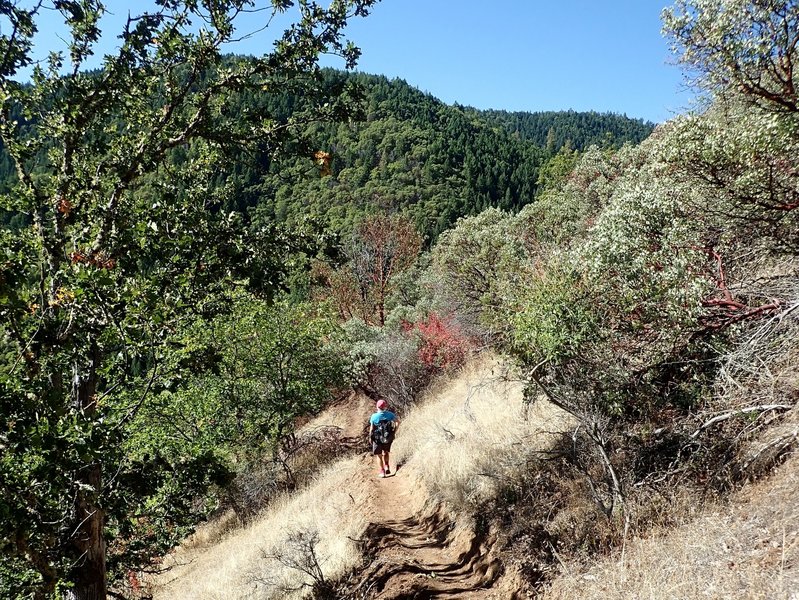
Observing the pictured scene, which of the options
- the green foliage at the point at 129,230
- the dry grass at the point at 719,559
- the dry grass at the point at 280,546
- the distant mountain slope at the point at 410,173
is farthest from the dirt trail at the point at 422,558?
the distant mountain slope at the point at 410,173

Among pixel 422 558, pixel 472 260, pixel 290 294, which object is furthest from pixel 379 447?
pixel 472 260

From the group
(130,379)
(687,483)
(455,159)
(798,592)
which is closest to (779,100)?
(687,483)

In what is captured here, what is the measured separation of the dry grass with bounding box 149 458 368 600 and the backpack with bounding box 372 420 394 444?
1.19 m

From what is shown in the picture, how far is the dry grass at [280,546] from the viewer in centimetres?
834

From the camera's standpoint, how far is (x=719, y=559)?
4.62 meters

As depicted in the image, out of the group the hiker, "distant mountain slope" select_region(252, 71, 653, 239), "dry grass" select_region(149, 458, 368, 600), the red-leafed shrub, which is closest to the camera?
"dry grass" select_region(149, 458, 368, 600)

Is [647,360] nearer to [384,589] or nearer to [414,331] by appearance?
[384,589]

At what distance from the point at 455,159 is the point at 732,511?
102 meters

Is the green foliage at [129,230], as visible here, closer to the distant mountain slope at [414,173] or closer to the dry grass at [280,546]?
the dry grass at [280,546]

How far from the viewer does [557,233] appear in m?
19.2

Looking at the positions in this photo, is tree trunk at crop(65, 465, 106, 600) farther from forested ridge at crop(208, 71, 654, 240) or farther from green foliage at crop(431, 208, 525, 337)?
forested ridge at crop(208, 71, 654, 240)

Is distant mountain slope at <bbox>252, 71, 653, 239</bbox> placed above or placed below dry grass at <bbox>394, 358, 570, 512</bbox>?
above

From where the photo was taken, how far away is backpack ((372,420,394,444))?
11.6m

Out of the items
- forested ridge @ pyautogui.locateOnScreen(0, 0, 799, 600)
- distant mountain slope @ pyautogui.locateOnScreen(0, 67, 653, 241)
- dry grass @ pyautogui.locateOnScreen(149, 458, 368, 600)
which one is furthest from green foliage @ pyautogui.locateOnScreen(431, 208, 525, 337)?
distant mountain slope @ pyautogui.locateOnScreen(0, 67, 653, 241)
